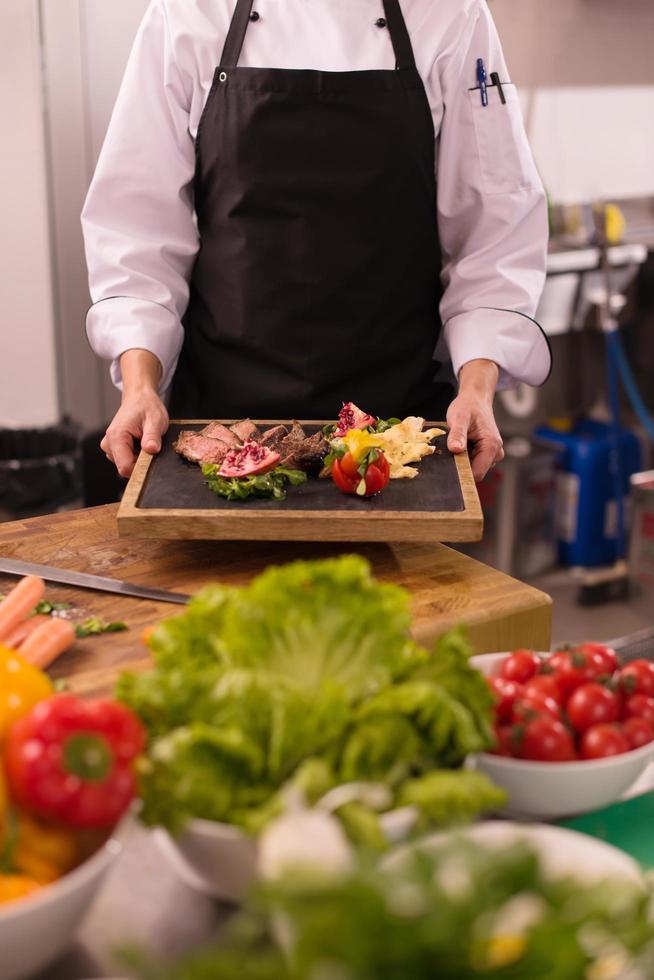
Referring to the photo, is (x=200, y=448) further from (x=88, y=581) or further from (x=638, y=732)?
(x=638, y=732)

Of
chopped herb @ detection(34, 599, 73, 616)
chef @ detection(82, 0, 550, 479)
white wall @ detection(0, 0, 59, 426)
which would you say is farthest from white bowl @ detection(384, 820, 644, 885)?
white wall @ detection(0, 0, 59, 426)

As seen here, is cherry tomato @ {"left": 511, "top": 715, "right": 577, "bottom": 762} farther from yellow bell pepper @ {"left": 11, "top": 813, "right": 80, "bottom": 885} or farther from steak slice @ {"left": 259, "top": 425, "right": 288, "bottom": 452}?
steak slice @ {"left": 259, "top": 425, "right": 288, "bottom": 452}

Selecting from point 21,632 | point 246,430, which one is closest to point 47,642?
point 21,632

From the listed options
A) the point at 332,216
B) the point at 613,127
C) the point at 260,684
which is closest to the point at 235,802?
the point at 260,684

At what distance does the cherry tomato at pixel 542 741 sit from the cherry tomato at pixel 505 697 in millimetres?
35

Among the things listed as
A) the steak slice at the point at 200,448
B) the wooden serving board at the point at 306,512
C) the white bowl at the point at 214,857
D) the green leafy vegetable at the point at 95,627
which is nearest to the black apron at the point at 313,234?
the steak slice at the point at 200,448

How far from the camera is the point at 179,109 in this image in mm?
2100

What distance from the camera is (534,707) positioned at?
103 cm

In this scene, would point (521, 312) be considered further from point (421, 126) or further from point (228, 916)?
point (228, 916)

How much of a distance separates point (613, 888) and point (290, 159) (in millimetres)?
1649

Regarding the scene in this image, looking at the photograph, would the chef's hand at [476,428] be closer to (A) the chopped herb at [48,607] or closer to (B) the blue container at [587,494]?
(A) the chopped herb at [48,607]

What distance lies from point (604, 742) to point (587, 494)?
324 centimetres

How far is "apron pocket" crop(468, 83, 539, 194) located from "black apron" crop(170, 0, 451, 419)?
0.33 feet

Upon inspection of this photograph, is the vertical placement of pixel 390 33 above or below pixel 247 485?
above
